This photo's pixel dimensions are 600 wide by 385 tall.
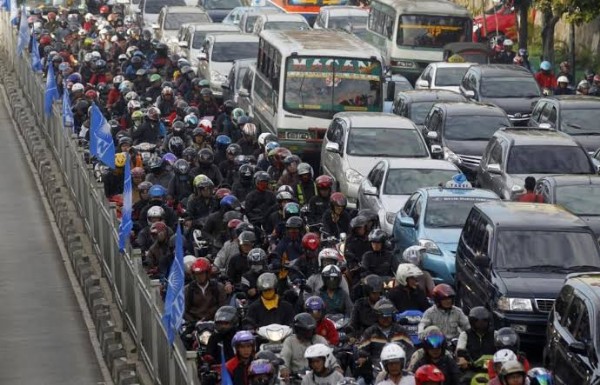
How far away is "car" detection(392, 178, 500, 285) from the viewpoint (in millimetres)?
22297

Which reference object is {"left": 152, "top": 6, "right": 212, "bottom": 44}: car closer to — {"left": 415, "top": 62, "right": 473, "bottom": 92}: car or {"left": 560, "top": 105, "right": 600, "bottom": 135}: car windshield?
{"left": 415, "top": 62, "right": 473, "bottom": 92}: car

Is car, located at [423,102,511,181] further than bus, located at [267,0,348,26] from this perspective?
No

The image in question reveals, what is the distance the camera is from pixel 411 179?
84.2ft

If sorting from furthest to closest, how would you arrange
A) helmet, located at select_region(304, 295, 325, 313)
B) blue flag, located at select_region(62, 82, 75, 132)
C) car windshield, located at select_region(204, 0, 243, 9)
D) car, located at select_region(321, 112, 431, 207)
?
1. car windshield, located at select_region(204, 0, 243, 9)
2. blue flag, located at select_region(62, 82, 75, 132)
3. car, located at select_region(321, 112, 431, 207)
4. helmet, located at select_region(304, 295, 325, 313)

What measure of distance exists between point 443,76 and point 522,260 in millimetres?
19066

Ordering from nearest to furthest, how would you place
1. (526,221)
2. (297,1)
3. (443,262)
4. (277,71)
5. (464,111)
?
(526,221)
(443,262)
(464,111)
(277,71)
(297,1)

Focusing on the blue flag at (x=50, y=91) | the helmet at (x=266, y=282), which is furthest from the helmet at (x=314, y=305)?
the blue flag at (x=50, y=91)

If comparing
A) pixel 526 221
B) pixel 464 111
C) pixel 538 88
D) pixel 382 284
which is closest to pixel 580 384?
pixel 382 284

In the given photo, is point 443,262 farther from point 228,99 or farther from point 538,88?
point 228,99

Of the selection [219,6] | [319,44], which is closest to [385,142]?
[319,44]

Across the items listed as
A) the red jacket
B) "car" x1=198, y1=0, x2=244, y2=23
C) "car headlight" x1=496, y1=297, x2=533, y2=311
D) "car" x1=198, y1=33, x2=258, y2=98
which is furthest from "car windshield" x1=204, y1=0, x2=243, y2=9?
the red jacket

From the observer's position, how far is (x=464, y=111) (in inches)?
1225

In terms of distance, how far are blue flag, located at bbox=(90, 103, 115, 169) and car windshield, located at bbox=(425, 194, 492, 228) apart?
4.87 metres

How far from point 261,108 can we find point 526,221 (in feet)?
49.2
